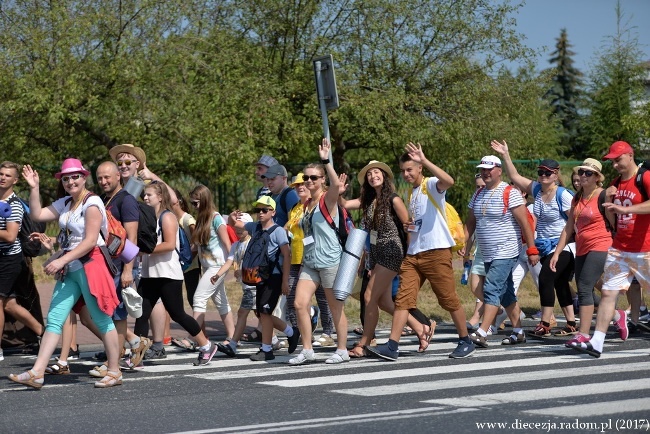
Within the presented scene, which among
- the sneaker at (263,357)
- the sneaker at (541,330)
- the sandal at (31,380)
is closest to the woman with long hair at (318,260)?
the sneaker at (263,357)

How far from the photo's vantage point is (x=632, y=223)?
994 centimetres

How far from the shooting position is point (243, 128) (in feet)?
75.6

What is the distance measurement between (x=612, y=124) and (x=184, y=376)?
32.3 metres

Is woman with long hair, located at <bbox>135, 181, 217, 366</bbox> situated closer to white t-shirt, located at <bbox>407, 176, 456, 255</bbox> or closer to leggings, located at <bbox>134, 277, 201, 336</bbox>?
leggings, located at <bbox>134, 277, 201, 336</bbox>

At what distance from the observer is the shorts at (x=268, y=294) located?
10023 millimetres

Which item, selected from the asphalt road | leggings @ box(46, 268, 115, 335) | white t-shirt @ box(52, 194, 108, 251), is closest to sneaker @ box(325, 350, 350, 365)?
the asphalt road

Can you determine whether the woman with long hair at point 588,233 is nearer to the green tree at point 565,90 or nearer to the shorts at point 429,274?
the shorts at point 429,274

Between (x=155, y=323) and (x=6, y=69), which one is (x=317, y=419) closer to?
(x=155, y=323)

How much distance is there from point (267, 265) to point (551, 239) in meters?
3.53

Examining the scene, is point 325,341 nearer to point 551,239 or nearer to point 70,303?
point 551,239

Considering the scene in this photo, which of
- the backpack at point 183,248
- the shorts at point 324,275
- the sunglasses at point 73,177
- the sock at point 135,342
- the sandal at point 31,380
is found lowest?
the sandal at point 31,380

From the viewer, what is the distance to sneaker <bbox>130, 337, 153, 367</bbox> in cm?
964

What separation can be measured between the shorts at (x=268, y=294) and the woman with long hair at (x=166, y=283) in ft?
1.88

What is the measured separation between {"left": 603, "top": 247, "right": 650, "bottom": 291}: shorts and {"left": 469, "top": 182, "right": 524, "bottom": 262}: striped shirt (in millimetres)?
1154
